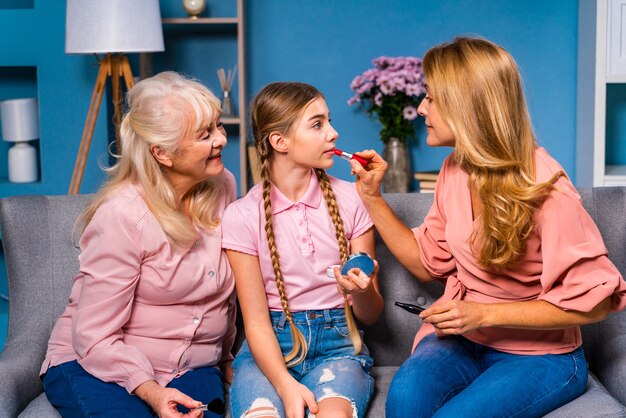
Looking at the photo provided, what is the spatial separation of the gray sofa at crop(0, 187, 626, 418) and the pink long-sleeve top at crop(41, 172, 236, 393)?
0.34 feet

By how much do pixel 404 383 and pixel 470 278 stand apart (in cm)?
30

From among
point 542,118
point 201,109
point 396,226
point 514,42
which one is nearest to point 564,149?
point 542,118

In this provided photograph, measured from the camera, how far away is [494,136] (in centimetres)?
189

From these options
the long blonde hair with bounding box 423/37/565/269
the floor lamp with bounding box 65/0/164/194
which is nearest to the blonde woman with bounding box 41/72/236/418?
the long blonde hair with bounding box 423/37/565/269

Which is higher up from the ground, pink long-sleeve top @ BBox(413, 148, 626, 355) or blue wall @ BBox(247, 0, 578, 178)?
blue wall @ BBox(247, 0, 578, 178)

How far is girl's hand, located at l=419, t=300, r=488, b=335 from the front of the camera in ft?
5.95

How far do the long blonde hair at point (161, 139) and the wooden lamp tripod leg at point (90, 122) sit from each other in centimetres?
145

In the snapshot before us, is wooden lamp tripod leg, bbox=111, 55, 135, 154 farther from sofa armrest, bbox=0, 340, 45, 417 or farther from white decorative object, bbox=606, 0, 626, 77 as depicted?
white decorative object, bbox=606, 0, 626, 77

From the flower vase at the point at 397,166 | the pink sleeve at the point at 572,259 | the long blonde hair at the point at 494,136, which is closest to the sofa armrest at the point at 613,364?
the pink sleeve at the point at 572,259

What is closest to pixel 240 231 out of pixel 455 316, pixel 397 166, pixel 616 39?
pixel 455 316

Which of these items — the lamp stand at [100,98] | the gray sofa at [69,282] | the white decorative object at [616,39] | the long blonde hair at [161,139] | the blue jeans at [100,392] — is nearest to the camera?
the blue jeans at [100,392]

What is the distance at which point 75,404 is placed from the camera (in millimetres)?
1953

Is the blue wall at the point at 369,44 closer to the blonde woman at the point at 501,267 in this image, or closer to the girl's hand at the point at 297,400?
the blonde woman at the point at 501,267

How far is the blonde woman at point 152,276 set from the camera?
78.2 inches
